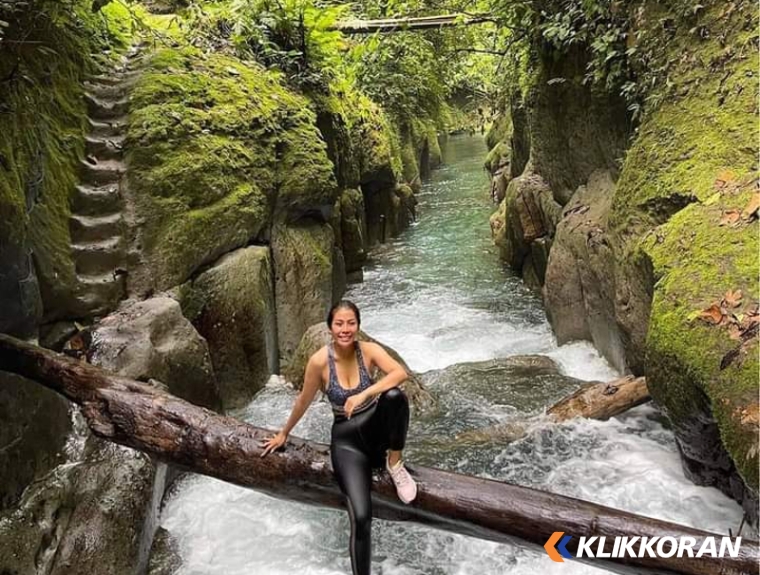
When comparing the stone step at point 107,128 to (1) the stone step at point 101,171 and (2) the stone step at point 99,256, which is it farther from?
(2) the stone step at point 99,256

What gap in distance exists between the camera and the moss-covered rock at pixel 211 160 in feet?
24.6

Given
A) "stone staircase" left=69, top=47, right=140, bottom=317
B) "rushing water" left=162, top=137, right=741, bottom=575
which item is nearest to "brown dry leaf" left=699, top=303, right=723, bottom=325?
"rushing water" left=162, top=137, right=741, bottom=575

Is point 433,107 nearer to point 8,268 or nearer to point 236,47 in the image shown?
point 236,47

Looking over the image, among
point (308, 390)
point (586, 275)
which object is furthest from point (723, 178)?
point (308, 390)

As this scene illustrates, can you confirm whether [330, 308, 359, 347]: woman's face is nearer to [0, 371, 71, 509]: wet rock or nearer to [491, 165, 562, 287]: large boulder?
[0, 371, 71, 509]: wet rock

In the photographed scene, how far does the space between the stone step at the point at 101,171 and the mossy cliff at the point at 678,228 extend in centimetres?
596

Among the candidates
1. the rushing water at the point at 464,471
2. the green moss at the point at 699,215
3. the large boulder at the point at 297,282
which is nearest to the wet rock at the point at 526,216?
the rushing water at the point at 464,471

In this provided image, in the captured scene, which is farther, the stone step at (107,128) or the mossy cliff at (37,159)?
the stone step at (107,128)

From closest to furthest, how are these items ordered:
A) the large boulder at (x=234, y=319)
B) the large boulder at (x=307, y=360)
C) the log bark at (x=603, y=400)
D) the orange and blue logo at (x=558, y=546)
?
1. the orange and blue logo at (x=558, y=546)
2. the log bark at (x=603, y=400)
3. the large boulder at (x=307, y=360)
4. the large boulder at (x=234, y=319)

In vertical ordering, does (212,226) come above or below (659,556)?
above

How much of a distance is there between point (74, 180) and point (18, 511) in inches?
160

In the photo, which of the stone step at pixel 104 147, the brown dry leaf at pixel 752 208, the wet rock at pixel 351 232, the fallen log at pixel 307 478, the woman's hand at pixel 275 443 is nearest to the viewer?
the fallen log at pixel 307 478

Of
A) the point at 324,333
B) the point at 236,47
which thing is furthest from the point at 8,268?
the point at 236,47

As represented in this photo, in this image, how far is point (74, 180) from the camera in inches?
282
